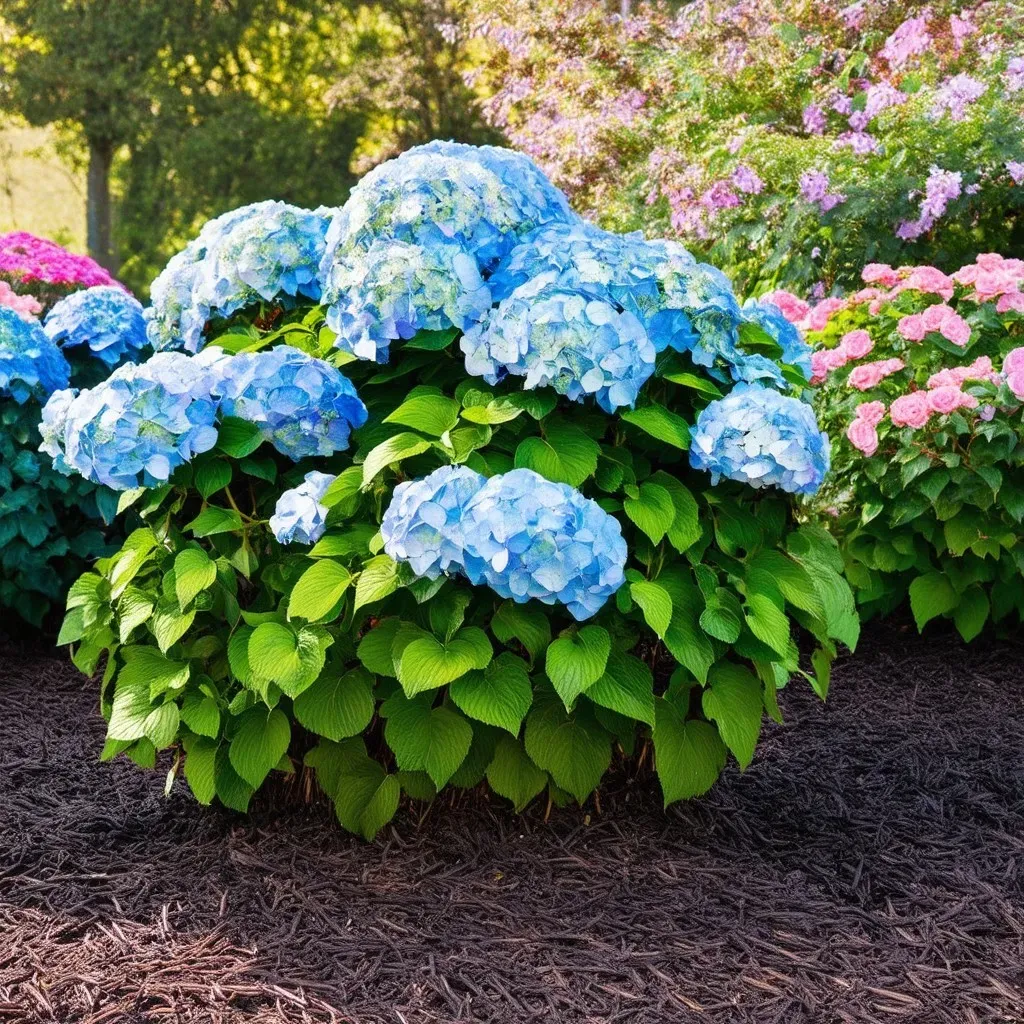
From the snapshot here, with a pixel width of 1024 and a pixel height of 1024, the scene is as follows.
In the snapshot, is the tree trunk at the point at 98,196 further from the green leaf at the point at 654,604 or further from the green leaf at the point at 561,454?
the green leaf at the point at 654,604

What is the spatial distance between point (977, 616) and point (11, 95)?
569 inches

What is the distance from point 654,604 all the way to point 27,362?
2.51 m

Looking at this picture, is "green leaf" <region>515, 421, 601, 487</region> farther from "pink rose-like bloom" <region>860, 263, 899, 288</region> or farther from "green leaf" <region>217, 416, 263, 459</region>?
"pink rose-like bloom" <region>860, 263, 899, 288</region>

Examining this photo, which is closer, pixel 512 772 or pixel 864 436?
pixel 512 772

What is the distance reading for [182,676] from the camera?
7.91 feet

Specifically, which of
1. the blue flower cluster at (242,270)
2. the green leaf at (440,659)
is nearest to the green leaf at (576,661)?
the green leaf at (440,659)

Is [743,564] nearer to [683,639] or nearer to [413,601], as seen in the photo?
[683,639]

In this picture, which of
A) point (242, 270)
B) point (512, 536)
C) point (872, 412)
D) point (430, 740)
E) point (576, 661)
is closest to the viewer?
point (512, 536)

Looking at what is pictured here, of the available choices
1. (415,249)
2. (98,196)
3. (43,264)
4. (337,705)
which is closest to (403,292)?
(415,249)

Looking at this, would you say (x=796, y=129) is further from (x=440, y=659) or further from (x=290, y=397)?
(x=440, y=659)

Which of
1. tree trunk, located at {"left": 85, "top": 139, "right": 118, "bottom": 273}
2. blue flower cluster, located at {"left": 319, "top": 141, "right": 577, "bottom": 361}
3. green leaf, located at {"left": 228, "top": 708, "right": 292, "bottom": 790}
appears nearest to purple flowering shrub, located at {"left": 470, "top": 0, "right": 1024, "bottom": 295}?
blue flower cluster, located at {"left": 319, "top": 141, "right": 577, "bottom": 361}

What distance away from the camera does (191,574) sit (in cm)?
235

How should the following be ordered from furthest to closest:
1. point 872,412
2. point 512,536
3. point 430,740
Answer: point 872,412
point 430,740
point 512,536

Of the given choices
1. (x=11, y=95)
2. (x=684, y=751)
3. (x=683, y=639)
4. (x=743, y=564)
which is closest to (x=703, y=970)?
(x=684, y=751)
